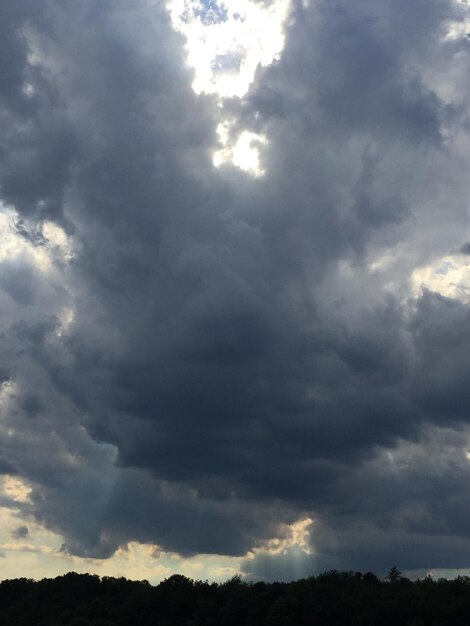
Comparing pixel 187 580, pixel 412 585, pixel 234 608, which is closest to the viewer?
pixel 412 585

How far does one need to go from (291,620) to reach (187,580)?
6091cm

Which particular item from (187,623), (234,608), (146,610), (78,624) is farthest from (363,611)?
(78,624)

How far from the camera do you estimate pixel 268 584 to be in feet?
591

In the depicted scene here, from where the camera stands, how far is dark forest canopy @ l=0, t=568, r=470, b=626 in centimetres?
12962

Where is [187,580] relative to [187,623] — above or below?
above

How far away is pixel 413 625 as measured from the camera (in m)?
119

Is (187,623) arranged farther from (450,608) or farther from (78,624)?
(450,608)

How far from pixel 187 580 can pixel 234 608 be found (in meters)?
34.8

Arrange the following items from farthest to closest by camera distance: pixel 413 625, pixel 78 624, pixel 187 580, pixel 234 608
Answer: pixel 187 580 → pixel 78 624 → pixel 234 608 → pixel 413 625

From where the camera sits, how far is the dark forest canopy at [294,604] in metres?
130

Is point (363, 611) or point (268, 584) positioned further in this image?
point (268, 584)

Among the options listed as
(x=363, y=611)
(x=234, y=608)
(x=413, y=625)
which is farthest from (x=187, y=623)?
(x=413, y=625)

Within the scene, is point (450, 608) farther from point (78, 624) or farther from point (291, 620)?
point (78, 624)

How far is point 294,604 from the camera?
13925cm
